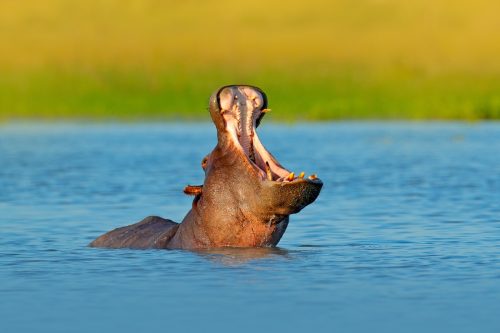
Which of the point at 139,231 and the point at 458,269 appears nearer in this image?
the point at 458,269

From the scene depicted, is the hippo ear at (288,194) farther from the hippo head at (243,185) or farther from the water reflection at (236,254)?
the water reflection at (236,254)

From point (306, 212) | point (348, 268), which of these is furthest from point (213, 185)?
point (306, 212)

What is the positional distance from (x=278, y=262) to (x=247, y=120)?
1449 millimetres

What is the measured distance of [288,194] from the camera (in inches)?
563

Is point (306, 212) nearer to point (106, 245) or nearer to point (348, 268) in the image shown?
point (106, 245)

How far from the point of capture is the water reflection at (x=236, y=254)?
14586 millimetres

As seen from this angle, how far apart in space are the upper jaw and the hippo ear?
5.2 inches

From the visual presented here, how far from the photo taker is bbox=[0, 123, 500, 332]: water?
11.6m

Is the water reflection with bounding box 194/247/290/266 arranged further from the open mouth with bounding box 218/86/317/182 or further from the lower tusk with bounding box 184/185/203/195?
the open mouth with bounding box 218/86/317/182

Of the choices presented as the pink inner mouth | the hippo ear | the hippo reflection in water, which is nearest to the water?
the hippo reflection in water

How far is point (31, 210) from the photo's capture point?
77.0 ft

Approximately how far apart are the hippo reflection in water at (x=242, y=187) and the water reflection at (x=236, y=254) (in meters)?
0.06

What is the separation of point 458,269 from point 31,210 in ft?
34.5

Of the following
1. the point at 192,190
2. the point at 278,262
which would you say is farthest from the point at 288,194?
the point at 192,190
